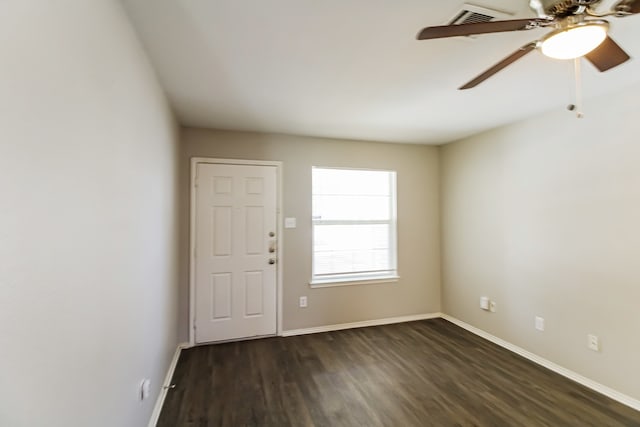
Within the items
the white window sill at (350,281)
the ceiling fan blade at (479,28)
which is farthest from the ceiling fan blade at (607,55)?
the white window sill at (350,281)

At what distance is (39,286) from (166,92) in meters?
1.95

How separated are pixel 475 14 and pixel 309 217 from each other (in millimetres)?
2508

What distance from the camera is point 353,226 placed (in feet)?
12.5

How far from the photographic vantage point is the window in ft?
12.0

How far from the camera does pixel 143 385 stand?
5.59 ft

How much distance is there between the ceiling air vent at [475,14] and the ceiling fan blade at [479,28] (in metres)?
0.25

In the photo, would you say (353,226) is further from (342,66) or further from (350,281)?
(342,66)

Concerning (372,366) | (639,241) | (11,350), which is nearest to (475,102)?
(639,241)

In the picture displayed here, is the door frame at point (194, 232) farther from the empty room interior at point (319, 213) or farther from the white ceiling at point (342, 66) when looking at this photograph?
the white ceiling at point (342, 66)

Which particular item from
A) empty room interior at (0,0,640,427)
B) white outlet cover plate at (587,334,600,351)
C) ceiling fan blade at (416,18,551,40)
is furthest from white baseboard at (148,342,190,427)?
white outlet cover plate at (587,334,600,351)

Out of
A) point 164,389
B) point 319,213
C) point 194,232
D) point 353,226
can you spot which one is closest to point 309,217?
point 319,213

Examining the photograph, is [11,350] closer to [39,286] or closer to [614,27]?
[39,286]

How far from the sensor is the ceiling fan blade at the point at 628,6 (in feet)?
3.44

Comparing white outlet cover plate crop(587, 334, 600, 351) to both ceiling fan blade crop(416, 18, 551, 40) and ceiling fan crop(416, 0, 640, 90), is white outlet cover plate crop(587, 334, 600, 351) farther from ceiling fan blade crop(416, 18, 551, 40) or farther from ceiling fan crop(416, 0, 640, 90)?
ceiling fan blade crop(416, 18, 551, 40)
